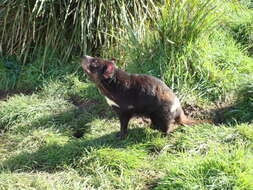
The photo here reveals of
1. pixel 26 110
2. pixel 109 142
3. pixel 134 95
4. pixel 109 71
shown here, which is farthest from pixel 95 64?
pixel 26 110

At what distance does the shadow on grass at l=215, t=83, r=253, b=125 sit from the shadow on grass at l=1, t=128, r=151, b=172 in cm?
86

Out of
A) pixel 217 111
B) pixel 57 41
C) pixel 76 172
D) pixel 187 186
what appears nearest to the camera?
pixel 187 186

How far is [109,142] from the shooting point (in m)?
3.29

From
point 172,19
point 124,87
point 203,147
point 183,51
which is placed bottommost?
point 203,147

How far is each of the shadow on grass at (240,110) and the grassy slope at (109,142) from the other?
0.01 meters

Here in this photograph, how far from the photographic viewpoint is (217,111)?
12.1 ft

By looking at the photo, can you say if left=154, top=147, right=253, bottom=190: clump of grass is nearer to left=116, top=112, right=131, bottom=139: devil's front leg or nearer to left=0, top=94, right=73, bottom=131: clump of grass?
left=116, top=112, right=131, bottom=139: devil's front leg

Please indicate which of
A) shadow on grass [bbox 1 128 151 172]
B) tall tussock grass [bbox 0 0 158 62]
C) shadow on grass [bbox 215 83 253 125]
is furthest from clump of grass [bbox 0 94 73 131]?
shadow on grass [bbox 215 83 253 125]

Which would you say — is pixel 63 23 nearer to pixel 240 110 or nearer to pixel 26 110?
pixel 26 110

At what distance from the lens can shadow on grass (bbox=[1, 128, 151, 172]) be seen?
2.99m

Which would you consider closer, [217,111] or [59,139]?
[59,139]

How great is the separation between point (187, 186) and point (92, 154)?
91 cm

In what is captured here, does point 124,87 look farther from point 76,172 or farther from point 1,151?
point 1,151

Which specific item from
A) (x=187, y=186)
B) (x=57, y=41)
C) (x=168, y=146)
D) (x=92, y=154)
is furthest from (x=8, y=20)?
(x=187, y=186)
